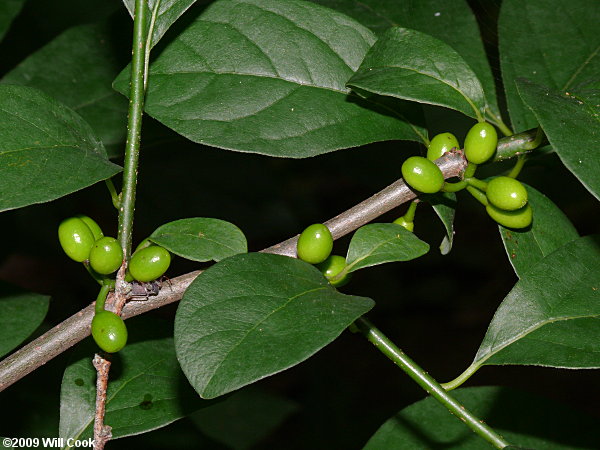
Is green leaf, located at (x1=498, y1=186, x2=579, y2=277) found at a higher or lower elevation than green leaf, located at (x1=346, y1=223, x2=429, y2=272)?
lower

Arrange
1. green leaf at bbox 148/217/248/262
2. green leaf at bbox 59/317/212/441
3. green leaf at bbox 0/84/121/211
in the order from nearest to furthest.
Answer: green leaf at bbox 0/84/121/211
green leaf at bbox 148/217/248/262
green leaf at bbox 59/317/212/441

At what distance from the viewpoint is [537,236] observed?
1.51 meters

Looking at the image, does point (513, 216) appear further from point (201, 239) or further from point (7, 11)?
point (7, 11)

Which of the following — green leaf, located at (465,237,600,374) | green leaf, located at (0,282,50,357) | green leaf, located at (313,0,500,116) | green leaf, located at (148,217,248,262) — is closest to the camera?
green leaf, located at (148,217,248,262)

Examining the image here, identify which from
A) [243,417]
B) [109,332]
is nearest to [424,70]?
[109,332]

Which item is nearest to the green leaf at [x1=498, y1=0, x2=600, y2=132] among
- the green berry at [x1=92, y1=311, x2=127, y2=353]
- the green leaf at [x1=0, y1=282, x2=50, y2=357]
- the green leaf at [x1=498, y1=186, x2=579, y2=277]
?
the green leaf at [x1=498, y1=186, x2=579, y2=277]

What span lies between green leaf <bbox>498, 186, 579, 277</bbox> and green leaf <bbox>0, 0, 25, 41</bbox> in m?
1.54

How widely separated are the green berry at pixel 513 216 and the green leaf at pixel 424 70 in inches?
7.8

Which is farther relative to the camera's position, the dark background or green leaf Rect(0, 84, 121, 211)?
the dark background

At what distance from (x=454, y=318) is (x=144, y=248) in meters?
4.19

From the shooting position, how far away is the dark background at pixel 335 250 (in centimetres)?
257

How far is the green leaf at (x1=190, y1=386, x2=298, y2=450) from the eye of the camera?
2469 mm

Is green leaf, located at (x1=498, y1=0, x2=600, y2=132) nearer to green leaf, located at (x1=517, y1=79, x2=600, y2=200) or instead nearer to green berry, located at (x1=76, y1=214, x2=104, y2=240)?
green leaf, located at (x1=517, y1=79, x2=600, y2=200)

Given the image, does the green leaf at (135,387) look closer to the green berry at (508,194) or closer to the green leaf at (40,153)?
the green leaf at (40,153)
